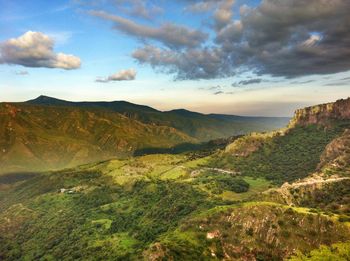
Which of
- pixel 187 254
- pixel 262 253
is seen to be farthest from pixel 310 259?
pixel 187 254

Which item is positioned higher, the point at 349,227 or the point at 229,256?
the point at 349,227

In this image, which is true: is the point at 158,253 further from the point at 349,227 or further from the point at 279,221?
the point at 349,227

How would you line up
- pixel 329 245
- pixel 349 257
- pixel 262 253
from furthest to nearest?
pixel 262 253, pixel 329 245, pixel 349 257

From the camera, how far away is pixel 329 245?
18088 cm

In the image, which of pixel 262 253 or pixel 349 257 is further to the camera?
pixel 262 253

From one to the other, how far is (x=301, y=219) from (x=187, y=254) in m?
58.3

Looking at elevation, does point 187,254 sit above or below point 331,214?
below

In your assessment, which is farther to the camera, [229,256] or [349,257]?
[229,256]

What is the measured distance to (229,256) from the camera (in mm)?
195250

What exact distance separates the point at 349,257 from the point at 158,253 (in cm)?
8428

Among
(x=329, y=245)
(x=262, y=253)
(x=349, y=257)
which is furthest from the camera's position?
(x=262, y=253)

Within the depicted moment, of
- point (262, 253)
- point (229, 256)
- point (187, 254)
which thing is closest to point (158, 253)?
point (187, 254)

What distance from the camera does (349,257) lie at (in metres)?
163

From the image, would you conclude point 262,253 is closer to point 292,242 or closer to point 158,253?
point 292,242
